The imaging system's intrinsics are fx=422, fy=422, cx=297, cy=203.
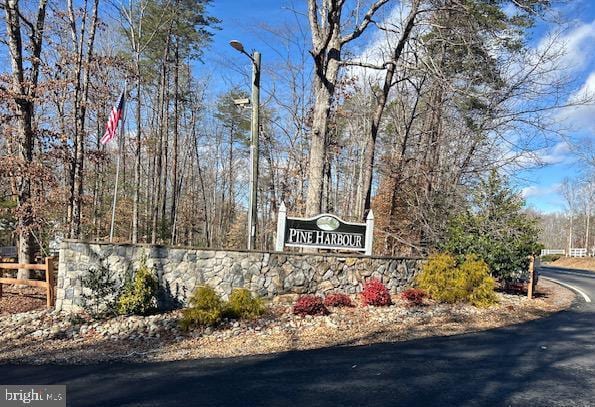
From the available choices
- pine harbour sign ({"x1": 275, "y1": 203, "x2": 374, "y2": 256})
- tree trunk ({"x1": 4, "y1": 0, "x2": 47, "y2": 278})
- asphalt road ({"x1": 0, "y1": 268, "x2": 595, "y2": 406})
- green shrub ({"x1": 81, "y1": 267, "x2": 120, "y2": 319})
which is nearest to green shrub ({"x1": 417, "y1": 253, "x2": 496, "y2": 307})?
pine harbour sign ({"x1": 275, "y1": 203, "x2": 374, "y2": 256})

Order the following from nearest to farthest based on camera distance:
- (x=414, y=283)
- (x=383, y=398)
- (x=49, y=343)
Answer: (x=383, y=398) < (x=49, y=343) < (x=414, y=283)

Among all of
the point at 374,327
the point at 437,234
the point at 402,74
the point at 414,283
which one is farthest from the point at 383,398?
the point at 402,74

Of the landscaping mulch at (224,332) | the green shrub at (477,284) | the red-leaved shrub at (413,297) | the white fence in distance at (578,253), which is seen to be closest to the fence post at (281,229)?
the landscaping mulch at (224,332)

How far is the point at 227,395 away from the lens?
13.7ft

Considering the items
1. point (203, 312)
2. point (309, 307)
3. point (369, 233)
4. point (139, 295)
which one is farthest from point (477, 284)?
point (139, 295)

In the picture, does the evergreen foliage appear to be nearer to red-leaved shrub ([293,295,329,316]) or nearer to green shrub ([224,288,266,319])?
red-leaved shrub ([293,295,329,316])

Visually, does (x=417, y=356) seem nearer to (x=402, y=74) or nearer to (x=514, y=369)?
(x=514, y=369)

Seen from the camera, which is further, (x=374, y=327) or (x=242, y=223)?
(x=242, y=223)

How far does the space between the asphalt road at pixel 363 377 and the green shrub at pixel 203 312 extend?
1641 millimetres

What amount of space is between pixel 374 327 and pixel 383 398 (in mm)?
3433

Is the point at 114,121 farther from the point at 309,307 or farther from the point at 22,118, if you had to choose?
the point at 309,307

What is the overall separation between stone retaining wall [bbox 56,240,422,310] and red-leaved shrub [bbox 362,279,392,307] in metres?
0.69

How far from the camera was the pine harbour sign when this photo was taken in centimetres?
940

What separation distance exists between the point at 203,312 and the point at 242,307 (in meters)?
0.83
